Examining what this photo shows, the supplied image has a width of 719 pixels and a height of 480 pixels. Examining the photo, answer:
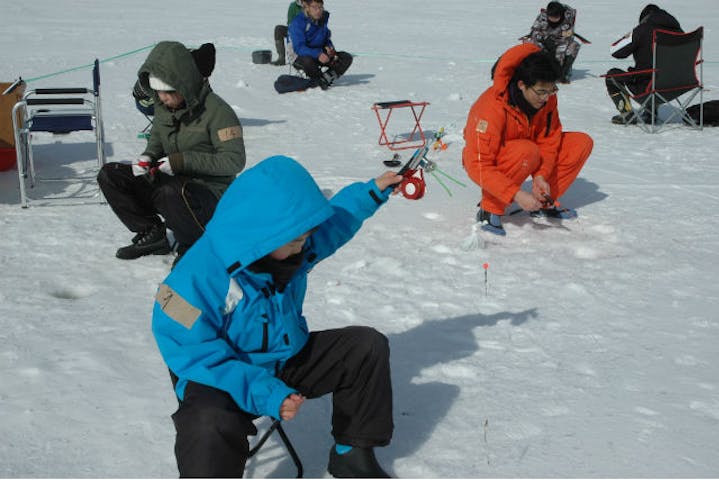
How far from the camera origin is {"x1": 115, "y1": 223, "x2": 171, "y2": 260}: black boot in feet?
15.2

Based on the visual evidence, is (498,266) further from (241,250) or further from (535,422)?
(241,250)

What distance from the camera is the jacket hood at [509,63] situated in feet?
15.7

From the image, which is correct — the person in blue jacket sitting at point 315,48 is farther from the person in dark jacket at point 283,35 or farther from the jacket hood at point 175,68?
the jacket hood at point 175,68

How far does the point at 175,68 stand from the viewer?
4.00 metres

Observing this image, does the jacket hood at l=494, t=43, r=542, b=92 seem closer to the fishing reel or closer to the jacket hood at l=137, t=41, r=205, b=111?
the jacket hood at l=137, t=41, r=205, b=111

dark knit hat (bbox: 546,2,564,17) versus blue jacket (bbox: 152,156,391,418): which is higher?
dark knit hat (bbox: 546,2,564,17)

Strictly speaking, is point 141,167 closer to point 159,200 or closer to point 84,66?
point 159,200

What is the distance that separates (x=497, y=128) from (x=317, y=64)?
5997 mm

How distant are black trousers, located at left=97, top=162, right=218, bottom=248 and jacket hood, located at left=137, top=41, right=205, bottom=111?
48 cm

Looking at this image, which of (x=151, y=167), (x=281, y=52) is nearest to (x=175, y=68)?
(x=151, y=167)

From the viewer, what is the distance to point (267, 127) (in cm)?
827

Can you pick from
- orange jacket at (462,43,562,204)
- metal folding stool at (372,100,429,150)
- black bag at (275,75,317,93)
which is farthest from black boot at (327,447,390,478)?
black bag at (275,75,317,93)

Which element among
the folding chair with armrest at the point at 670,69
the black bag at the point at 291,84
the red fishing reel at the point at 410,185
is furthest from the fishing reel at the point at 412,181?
the black bag at the point at 291,84

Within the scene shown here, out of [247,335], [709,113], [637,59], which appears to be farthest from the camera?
[637,59]
